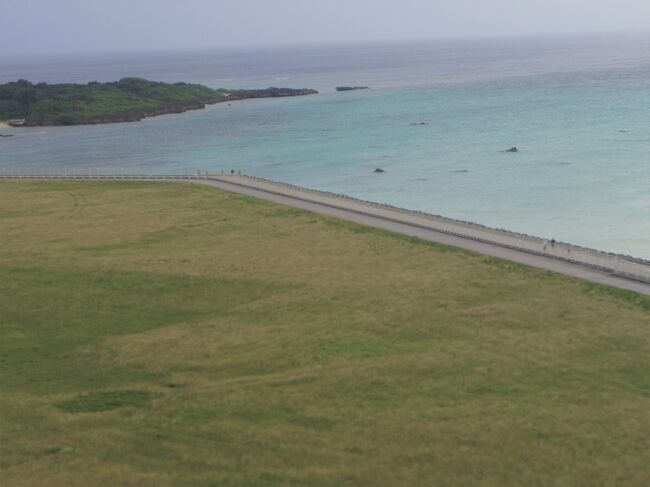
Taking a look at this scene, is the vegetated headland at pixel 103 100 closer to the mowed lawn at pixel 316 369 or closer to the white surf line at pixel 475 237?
the white surf line at pixel 475 237

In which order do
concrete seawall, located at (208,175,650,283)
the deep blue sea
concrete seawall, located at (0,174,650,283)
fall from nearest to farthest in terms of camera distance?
concrete seawall, located at (208,175,650,283) < concrete seawall, located at (0,174,650,283) < the deep blue sea

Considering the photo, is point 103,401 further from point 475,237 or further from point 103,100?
point 103,100

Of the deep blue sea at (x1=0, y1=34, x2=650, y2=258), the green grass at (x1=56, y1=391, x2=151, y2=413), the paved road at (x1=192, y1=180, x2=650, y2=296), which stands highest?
the deep blue sea at (x1=0, y1=34, x2=650, y2=258)

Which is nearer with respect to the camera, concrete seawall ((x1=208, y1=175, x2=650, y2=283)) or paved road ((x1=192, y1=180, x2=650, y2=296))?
paved road ((x1=192, y1=180, x2=650, y2=296))

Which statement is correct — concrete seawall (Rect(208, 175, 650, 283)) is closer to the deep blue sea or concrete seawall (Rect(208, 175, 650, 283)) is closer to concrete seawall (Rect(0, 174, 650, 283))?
concrete seawall (Rect(0, 174, 650, 283))

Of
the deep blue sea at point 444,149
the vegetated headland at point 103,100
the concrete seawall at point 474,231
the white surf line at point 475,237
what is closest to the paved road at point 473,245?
the white surf line at point 475,237

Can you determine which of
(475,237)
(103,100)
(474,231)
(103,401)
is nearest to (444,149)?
(474,231)

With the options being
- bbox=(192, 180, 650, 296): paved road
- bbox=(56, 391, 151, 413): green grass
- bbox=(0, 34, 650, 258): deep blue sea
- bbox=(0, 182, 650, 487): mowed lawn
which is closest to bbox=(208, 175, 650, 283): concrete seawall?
bbox=(192, 180, 650, 296): paved road

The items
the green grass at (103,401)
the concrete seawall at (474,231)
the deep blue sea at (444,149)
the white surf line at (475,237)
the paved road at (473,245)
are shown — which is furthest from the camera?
the deep blue sea at (444,149)
